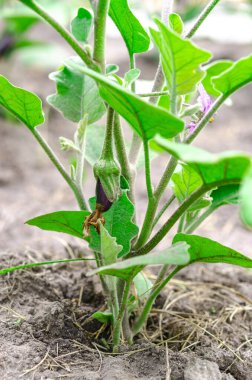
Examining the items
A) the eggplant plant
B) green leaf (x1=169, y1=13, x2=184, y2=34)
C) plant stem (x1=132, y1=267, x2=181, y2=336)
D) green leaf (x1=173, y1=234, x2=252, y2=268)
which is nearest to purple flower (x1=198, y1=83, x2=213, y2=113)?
the eggplant plant

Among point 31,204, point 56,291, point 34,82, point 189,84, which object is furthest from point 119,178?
point 34,82

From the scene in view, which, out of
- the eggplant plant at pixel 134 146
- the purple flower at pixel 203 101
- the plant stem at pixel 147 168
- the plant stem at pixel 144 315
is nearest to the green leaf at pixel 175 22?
the eggplant plant at pixel 134 146

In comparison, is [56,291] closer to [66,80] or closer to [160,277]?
[160,277]

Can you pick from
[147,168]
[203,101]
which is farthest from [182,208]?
[203,101]

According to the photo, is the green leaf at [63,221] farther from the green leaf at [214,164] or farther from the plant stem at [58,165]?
the green leaf at [214,164]

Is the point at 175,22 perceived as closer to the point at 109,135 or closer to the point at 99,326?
the point at 109,135

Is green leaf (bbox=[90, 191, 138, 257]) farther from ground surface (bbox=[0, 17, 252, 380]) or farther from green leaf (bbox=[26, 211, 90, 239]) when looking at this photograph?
ground surface (bbox=[0, 17, 252, 380])
